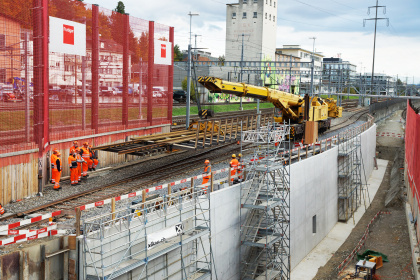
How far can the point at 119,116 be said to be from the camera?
23.7 metres

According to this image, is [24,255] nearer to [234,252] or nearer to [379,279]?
[234,252]

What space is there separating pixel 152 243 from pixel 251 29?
77707 millimetres

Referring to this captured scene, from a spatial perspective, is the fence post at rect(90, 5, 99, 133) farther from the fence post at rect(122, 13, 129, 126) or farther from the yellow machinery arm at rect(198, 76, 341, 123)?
the yellow machinery arm at rect(198, 76, 341, 123)

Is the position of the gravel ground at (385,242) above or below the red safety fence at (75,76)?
below

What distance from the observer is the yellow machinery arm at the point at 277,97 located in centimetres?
2031

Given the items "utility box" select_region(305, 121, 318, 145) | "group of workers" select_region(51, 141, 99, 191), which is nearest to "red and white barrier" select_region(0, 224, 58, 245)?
"group of workers" select_region(51, 141, 99, 191)

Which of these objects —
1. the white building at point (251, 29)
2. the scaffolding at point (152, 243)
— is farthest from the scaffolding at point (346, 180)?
the white building at point (251, 29)

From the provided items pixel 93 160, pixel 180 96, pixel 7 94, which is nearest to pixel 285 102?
pixel 93 160

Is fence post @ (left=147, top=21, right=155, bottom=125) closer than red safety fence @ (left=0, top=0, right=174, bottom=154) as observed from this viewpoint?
No

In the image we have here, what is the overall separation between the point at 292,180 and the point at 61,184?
359 inches

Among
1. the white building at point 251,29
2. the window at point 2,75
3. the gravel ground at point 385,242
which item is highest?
the white building at point 251,29

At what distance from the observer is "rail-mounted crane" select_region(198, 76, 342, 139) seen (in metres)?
20.8

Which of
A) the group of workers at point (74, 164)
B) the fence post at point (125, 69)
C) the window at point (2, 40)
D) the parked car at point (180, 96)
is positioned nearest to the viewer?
the window at point (2, 40)

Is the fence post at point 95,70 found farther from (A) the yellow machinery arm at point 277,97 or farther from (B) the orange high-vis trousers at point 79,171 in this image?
(A) the yellow machinery arm at point 277,97
